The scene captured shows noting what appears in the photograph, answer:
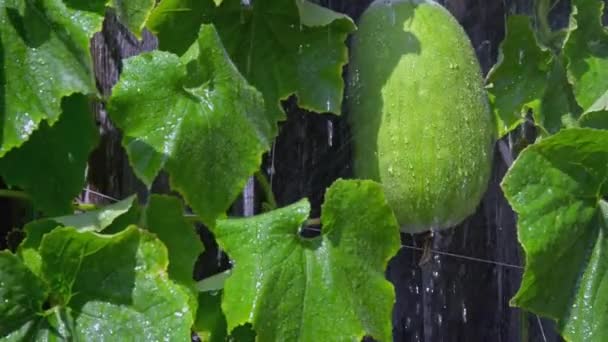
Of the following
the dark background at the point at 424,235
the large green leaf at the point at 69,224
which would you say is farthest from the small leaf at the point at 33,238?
the dark background at the point at 424,235

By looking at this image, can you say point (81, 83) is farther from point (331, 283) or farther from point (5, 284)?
point (331, 283)

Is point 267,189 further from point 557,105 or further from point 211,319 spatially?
point 557,105

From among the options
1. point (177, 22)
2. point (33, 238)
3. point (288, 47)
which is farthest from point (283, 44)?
point (33, 238)

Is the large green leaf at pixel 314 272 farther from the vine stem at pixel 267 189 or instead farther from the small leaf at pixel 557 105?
the small leaf at pixel 557 105

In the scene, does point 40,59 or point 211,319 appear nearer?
point 40,59

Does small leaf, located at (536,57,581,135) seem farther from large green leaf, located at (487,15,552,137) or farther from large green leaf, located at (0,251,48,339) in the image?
large green leaf, located at (0,251,48,339)
